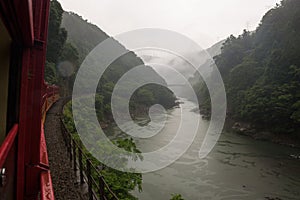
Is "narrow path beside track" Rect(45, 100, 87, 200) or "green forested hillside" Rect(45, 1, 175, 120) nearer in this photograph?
"narrow path beside track" Rect(45, 100, 87, 200)

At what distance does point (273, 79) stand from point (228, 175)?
56.6 ft

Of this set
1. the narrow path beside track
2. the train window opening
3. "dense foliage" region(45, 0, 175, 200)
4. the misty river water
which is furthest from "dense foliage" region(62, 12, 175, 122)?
the train window opening

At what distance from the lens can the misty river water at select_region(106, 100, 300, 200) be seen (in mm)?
11359

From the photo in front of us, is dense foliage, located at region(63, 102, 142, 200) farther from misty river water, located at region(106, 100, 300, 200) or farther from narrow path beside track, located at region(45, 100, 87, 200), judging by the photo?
misty river water, located at region(106, 100, 300, 200)

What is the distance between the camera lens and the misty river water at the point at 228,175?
447 inches

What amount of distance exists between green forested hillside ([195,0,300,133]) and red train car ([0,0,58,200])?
22826 mm

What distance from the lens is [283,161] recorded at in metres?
16.5

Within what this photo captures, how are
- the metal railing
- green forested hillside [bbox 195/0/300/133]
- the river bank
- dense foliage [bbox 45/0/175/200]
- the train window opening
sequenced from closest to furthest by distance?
the train window opening, the metal railing, dense foliage [bbox 45/0/175/200], the river bank, green forested hillside [bbox 195/0/300/133]

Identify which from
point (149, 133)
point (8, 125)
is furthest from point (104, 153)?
point (149, 133)

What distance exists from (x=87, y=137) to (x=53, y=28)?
53.1 ft

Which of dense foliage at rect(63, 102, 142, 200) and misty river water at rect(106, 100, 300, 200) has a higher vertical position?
dense foliage at rect(63, 102, 142, 200)

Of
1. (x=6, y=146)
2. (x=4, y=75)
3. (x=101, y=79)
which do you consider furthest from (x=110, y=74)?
(x=6, y=146)

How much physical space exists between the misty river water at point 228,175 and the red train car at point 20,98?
825cm

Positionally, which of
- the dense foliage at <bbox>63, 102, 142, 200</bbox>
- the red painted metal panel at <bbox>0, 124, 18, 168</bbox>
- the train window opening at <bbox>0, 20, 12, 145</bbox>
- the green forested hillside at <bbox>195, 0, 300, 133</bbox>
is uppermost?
the green forested hillside at <bbox>195, 0, 300, 133</bbox>
